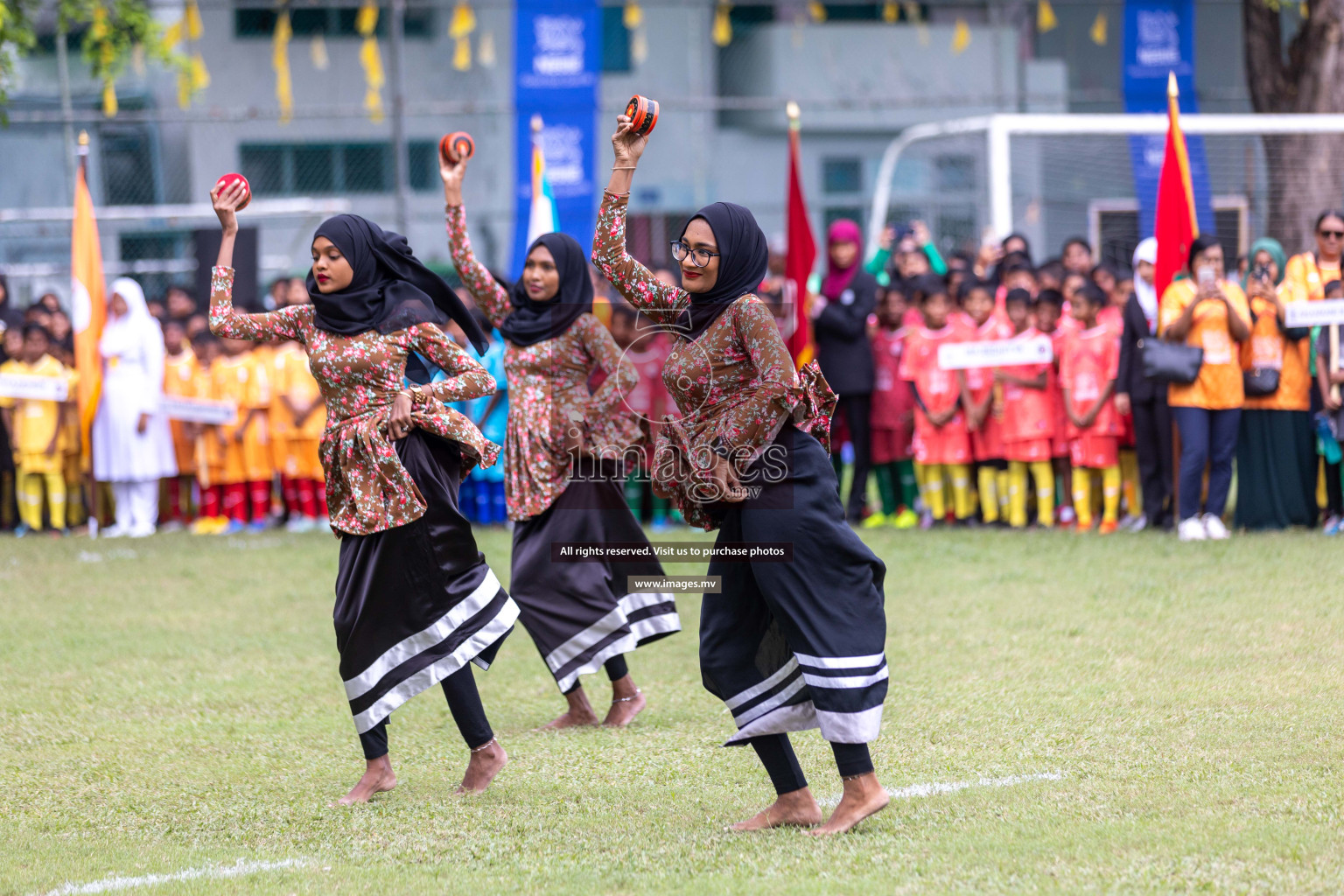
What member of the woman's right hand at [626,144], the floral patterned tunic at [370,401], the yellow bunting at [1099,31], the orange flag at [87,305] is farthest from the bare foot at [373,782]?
the yellow bunting at [1099,31]

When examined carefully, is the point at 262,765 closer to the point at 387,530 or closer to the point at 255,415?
the point at 387,530

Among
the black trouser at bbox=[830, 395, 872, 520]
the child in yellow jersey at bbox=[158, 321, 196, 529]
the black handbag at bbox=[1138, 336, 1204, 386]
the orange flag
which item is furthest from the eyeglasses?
the child in yellow jersey at bbox=[158, 321, 196, 529]

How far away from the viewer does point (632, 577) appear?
22.0 feet

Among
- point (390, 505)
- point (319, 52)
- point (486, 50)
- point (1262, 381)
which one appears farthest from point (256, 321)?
point (319, 52)

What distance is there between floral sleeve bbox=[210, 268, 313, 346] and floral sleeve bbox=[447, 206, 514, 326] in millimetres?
1099

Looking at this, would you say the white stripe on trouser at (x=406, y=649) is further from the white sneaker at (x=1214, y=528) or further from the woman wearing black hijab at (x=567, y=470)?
the white sneaker at (x=1214, y=528)

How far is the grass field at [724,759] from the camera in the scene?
14.0ft

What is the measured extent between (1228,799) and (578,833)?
1.95m

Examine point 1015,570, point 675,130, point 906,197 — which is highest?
point 675,130

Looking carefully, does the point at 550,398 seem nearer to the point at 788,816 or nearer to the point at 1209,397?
the point at 788,816

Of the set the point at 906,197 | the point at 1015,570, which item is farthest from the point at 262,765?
the point at 906,197

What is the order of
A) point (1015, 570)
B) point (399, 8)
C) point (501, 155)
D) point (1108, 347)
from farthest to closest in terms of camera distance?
1. point (501, 155)
2. point (399, 8)
3. point (1108, 347)
4. point (1015, 570)

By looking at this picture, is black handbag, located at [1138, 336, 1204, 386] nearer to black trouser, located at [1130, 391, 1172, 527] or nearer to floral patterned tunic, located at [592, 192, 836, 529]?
black trouser, located at [1130, 391, 1172, 527]

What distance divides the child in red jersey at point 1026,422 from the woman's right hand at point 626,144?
23.0 ft
